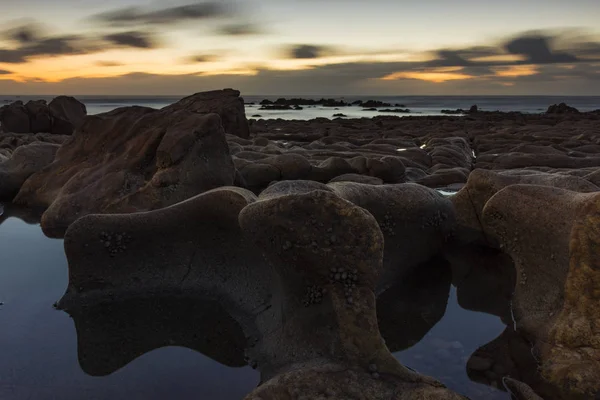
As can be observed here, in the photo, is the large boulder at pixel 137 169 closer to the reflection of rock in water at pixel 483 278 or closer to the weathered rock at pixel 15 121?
the reflection of rock in water at pixel 483 278

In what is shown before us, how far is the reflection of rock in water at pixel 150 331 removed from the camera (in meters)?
4.80

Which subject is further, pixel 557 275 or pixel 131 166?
pixel 131 166

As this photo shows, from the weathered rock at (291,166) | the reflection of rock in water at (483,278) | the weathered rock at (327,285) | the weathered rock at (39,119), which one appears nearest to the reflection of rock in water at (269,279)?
the weathered rock at (327,285)

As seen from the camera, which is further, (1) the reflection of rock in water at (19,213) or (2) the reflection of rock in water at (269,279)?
(1) the reflection of rock in water at (19,213)

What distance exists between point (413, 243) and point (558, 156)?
9.66 metres

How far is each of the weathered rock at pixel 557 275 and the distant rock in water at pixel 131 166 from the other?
485 cm

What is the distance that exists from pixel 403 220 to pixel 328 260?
272 centimetres

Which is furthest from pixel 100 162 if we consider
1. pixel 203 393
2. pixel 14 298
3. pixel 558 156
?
pixel 558 156

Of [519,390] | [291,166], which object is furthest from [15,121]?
[519,390]

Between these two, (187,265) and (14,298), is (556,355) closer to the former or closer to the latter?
(187,265)

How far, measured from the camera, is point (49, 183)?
Answer: 1100cm

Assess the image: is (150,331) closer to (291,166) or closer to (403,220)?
(403,220)

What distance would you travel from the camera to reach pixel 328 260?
4.17 m

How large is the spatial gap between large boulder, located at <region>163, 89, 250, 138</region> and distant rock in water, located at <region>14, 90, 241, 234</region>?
8829 mm
